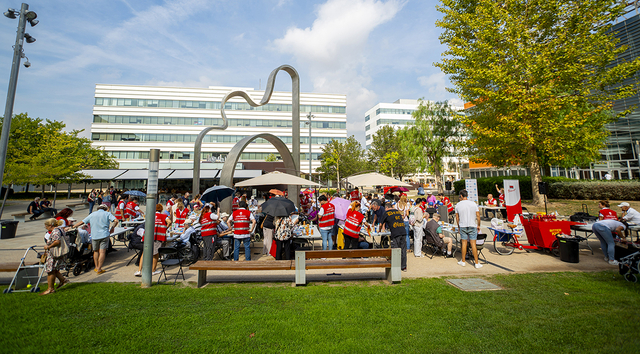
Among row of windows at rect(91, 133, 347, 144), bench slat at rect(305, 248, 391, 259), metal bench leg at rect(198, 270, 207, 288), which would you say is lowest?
metal bench leg at rect(198, 270, 207, 288)

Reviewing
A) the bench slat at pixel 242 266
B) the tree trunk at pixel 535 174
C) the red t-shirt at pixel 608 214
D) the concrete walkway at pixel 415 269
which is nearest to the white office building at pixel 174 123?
the tree trunk at pixel 535 174

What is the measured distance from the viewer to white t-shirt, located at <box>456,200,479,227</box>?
7.04m

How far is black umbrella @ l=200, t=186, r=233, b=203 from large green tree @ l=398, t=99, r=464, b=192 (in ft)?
86.6

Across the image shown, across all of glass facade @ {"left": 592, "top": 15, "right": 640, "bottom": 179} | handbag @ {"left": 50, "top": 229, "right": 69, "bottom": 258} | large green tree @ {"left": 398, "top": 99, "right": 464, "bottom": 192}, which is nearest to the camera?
handbag @ {"left": 50, "top": 229, "right": 69, "bottom": 258}

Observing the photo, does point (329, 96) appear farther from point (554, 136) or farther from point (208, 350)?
point (208, 350)

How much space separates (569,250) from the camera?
7250 mm

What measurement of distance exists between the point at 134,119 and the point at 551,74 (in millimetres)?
56558

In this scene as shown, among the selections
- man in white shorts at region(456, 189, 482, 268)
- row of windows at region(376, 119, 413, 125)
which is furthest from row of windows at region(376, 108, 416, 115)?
man in white shorts at region(456, 189, 482, 268)

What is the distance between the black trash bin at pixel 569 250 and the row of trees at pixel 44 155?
28331mm

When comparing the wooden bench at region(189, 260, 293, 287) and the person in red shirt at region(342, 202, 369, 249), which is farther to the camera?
the person in red shirt at region(342, 202, 369, 249)

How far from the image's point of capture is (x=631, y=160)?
26297 millimetres

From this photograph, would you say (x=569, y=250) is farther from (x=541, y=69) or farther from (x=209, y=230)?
(x=541, y=69)

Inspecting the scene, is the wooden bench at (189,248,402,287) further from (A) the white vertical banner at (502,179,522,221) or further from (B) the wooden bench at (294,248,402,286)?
(A) the white vertical banner at (502,179,522,221)

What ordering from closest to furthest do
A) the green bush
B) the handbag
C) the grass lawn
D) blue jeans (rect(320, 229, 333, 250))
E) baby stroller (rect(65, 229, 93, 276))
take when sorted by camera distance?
the grass lawn → the handbag → baby stroller (rect(65, 229, 93, 276)) → blue jeans (rect(320, 229, 333, 250)) → the green bush
